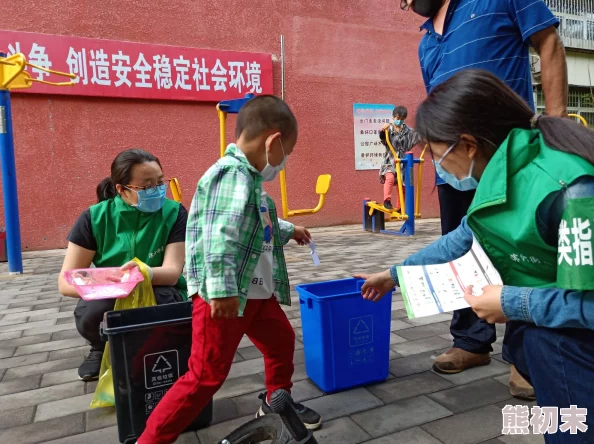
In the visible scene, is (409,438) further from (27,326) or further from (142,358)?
(27,326)

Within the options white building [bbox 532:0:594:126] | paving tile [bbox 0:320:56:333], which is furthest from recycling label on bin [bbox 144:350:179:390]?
white building [bbox 532:0:594:126]

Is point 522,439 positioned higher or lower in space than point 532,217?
lower

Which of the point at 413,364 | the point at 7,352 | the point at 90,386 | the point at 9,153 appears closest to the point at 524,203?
the point at 413,364

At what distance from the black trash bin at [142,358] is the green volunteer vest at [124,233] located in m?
0.50

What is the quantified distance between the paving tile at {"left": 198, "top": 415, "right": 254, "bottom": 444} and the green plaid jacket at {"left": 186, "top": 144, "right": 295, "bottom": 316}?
1.72 feet

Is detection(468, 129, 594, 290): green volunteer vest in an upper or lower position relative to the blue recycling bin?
upper

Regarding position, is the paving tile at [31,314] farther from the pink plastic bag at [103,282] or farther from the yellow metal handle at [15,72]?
the yellow metal handle at [15,72]

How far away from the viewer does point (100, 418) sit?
1826mm

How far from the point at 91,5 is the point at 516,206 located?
7.15 meters

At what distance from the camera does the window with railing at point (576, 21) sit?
40.6 ft

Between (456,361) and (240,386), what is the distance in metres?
0.98

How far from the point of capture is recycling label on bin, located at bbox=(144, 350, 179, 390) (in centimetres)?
162

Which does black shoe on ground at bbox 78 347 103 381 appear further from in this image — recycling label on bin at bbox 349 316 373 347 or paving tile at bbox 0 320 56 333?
recycling label on bin at bbox 349 316 373 347

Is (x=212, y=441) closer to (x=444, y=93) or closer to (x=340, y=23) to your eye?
(x=444, y=93)
